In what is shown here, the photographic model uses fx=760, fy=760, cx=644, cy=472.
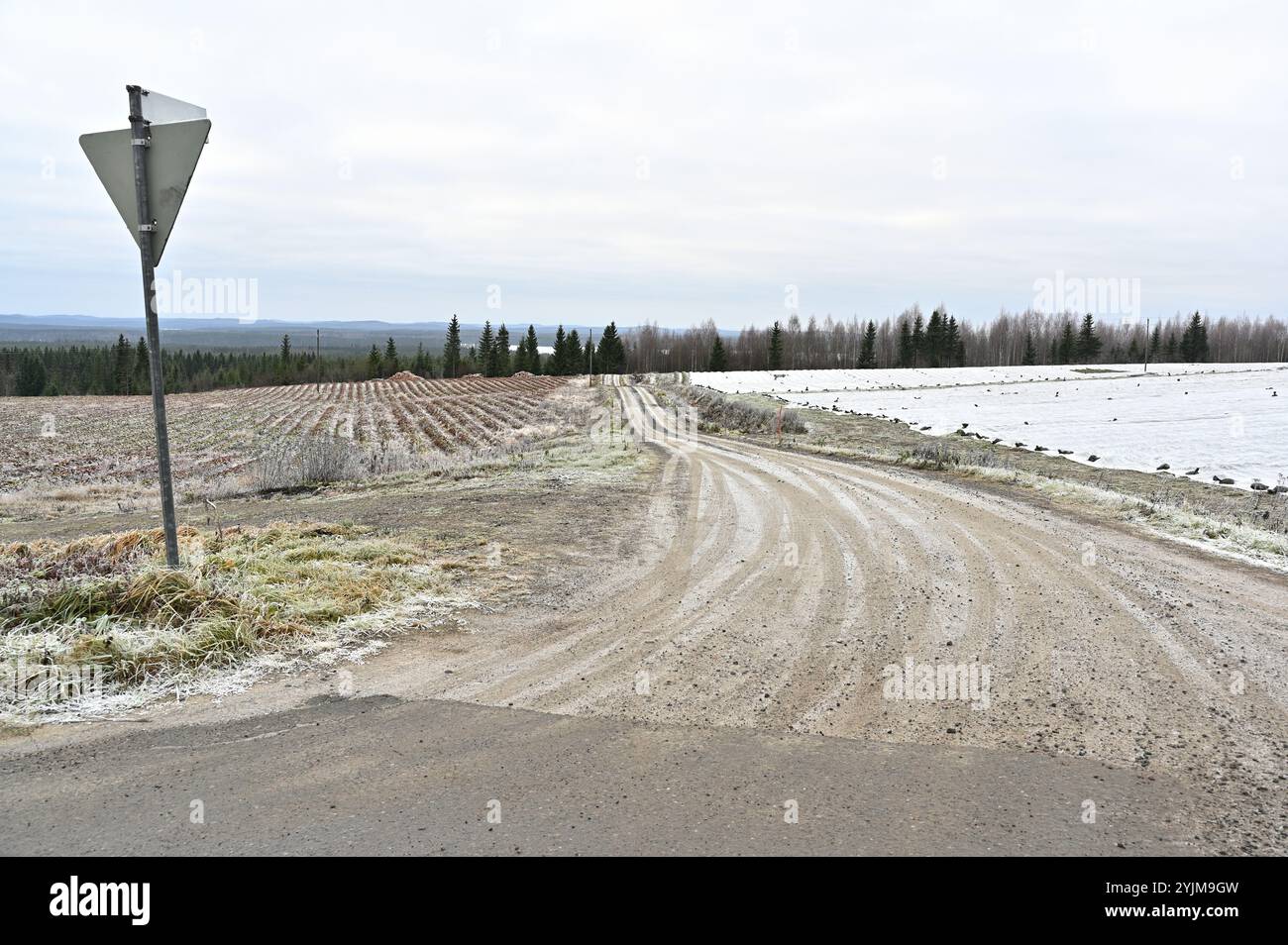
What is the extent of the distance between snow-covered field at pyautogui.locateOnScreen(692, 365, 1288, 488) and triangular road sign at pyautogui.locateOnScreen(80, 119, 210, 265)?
21.5 metres

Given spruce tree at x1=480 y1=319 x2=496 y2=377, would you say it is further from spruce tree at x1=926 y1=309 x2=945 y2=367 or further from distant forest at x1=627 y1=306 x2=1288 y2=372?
spruce tree at x1=926 y1=309 x2=945 y2=367

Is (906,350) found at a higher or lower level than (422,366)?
higher

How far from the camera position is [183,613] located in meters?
5.26

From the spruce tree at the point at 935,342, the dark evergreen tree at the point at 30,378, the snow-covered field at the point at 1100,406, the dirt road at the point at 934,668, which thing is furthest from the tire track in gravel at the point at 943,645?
the dark evergreen tree at the point at 30,378

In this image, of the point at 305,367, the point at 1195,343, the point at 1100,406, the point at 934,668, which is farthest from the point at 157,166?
the point at 1195,343

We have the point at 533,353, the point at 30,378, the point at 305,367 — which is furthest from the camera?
the point at 305,367

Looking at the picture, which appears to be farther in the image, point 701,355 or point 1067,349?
point 701,355

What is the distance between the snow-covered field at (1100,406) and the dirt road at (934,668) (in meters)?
14.7

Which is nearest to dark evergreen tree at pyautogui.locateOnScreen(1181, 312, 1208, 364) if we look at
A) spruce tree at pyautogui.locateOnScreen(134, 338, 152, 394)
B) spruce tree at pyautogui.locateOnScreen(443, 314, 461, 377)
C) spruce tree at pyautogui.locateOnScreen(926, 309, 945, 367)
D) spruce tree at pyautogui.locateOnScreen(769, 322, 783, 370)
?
spruce tree at pyautogui.locateOnScreen(926, 309, 945, 367)

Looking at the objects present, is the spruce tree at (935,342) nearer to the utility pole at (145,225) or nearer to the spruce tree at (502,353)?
the spruce tree at (502,353)

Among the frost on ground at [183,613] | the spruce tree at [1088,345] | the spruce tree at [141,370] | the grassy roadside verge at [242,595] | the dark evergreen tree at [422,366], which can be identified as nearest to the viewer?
the frost on ground at [183,613]

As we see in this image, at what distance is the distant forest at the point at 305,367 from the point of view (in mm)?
99500

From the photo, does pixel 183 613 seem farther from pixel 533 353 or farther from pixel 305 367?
pixel 305 367

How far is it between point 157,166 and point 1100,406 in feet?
143
